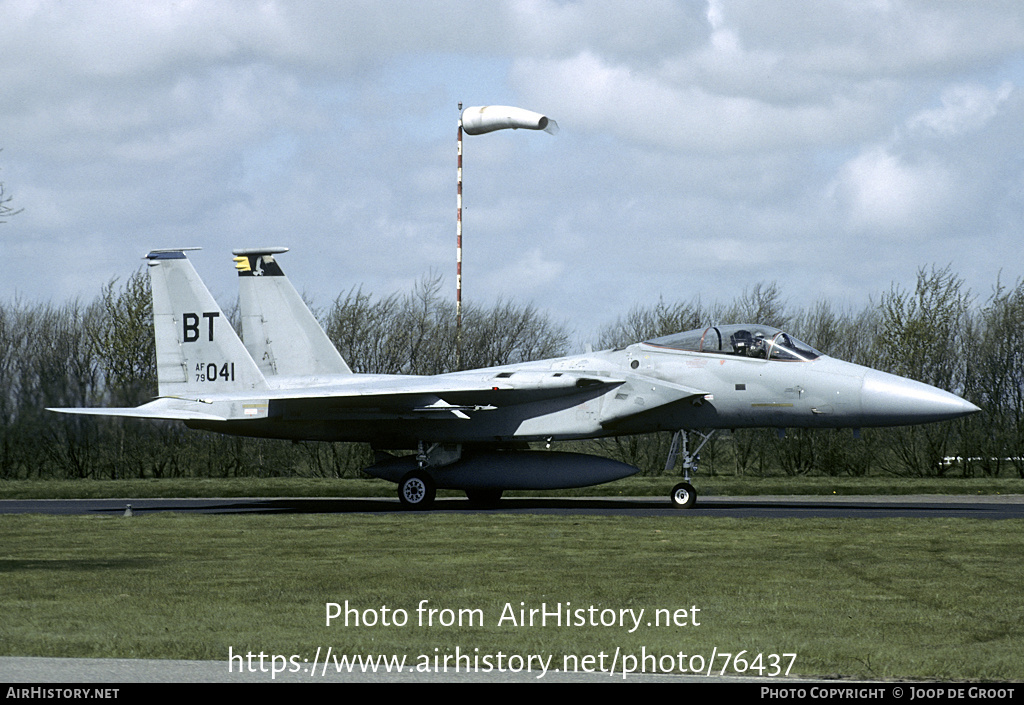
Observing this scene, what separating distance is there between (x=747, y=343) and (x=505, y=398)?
14.8ft

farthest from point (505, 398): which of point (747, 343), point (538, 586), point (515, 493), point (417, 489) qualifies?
point (538, 586)

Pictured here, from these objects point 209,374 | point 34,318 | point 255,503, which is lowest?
point 255,503

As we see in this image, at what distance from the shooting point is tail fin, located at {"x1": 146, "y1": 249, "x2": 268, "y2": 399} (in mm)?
23641

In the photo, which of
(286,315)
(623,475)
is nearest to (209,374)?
(286,315)

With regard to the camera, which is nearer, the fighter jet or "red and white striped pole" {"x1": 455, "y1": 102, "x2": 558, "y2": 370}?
the fighter jet

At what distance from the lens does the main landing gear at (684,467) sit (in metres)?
20.2

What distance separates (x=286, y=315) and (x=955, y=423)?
19725mm

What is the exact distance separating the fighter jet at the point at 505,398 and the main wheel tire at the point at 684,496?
0.09 ft

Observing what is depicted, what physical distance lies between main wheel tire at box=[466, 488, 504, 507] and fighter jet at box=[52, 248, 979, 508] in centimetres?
4

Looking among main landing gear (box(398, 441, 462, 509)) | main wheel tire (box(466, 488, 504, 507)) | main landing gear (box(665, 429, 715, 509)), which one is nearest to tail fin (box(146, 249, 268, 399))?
main landing gear (box(398, 441, 462, 509))

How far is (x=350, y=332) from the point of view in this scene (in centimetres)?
4112

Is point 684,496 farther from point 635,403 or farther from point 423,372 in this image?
point 423,372

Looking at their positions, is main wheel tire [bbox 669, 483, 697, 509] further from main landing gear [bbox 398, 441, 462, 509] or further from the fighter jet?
main landing gear [bbox 398, 441, 462, 509]

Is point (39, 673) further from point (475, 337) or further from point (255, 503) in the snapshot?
point (475, 337)
